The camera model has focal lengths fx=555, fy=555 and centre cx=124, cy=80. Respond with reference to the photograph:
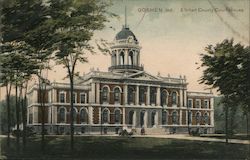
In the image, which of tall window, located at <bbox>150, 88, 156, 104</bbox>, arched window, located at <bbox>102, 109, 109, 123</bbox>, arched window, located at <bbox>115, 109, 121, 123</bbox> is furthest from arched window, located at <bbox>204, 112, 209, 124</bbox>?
arched window, located at <bbox>102, 109, 109, 123</bbox>

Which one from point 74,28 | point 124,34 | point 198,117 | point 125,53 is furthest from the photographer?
point 198,117

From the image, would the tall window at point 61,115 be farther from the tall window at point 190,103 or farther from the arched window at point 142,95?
the tall window at point 190,103

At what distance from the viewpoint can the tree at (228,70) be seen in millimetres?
7426

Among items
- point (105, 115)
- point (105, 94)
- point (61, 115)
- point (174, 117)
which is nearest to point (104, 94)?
point (105, 94)

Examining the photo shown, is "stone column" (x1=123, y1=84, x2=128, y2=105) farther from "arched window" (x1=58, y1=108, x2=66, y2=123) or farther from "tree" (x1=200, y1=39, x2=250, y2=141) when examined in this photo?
"tree" (x1=200, y1=39, x2=250, y2=141)

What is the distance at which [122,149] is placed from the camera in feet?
23.4

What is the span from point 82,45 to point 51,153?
1.42 m

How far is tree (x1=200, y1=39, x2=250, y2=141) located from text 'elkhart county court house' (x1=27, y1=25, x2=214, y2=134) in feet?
0.83

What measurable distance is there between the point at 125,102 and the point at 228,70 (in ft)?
4.92

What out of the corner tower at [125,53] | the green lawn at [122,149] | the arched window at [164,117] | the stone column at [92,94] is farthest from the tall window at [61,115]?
the arched window at [164,117]

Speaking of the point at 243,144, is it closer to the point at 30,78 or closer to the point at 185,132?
the point at 185,132

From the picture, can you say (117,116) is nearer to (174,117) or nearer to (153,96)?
(153,96)

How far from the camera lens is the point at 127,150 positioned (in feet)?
23.5

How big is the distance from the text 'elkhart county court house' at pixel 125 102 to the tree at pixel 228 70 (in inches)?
9.9
